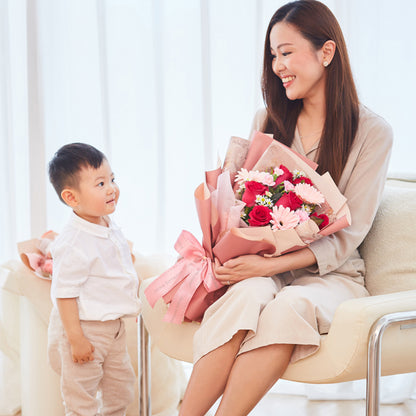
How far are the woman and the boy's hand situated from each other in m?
0.37

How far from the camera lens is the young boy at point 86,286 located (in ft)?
5.33

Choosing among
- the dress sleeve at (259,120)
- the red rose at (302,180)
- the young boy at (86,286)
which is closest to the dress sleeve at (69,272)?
the young boy at (86,286)

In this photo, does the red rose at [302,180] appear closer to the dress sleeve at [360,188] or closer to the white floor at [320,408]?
the dress sleeve at [360,188]

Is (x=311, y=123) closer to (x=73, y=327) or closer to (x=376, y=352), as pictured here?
(x=376, y=352)

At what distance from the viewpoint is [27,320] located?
2027 millimetres

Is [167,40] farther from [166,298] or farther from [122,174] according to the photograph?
[166,298]

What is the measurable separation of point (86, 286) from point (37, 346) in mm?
494

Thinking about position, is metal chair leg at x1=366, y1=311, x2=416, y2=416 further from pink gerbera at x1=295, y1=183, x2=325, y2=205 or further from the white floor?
the white floor

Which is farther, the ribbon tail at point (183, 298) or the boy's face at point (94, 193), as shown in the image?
the boy's face at point (94, 193)

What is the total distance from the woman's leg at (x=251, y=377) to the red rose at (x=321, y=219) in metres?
0.33

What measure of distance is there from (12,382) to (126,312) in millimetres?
788

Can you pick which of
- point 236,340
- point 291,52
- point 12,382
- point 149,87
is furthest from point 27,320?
point 291,52

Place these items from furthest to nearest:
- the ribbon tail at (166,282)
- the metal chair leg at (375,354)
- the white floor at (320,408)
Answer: the white floor at (320,408)
the ribbon tail at (166,282)
the metal chair leg at (375,354)

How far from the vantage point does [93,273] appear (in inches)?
65.5
